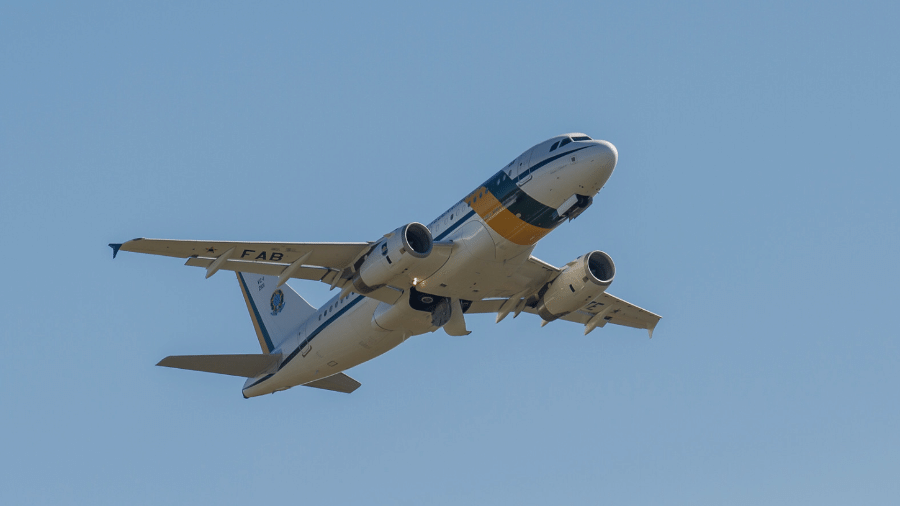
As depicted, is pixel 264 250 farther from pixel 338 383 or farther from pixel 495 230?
pixel 338 383

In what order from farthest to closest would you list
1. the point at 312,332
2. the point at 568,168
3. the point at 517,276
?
1. the point at 312,332
2. the point at 517,276
3. the point at 568,168

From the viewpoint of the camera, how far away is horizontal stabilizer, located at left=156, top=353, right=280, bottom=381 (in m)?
41.8

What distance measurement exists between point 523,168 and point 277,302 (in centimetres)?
1604

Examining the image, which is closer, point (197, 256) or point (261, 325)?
point (197, 256)

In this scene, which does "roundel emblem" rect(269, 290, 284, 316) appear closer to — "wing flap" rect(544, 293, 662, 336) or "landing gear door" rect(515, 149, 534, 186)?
"wing flap" rect(544, 293, 662, 336)

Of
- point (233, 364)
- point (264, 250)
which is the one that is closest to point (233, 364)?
point (233, 364)

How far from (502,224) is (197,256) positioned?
10.3m

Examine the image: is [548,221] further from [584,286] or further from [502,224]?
[584,286]

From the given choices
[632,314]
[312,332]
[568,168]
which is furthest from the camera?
[632,314]

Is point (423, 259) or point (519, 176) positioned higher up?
point (519, 176)

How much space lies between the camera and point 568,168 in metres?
34.6

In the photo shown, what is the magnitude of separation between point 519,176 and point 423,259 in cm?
432

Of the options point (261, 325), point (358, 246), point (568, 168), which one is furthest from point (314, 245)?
point (261, 325)

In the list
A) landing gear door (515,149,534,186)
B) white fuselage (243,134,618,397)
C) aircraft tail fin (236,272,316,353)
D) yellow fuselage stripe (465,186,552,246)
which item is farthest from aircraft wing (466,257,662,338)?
aircraft tail fin (236,272,316,353)
